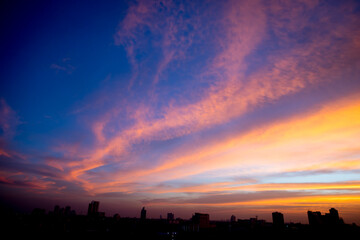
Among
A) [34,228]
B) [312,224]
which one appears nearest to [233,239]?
[312,224]

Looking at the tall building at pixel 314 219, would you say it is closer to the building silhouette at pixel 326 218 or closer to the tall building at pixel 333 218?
the building silhouette at pixel 326 218

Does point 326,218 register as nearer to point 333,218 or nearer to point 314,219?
point 314,219

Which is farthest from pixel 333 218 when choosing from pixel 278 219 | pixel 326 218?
pixel 278 219

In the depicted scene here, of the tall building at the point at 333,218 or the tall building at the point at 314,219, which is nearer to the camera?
the tall building at the point at 333,218

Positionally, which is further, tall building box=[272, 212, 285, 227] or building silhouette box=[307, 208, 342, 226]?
tall building box=[272, 212, 285, 227]

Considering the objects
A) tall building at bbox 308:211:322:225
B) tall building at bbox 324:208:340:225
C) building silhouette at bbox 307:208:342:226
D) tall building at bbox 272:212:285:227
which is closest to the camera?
tall building at bbox 324:208:340:225

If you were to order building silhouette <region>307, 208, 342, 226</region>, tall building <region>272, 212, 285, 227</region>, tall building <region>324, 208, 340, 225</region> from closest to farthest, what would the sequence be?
tall building <region>324, 208, 340, 225</region>, building silhouette <region>307, 208, 342, 226</region>, tall building <region>272, 212, 285, 227</region>

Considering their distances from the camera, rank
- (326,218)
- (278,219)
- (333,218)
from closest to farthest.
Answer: (333,218) < (326,218) < (278,219)

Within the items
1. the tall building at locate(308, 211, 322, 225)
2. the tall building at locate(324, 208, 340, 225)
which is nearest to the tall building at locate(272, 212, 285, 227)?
the tall building at locate(308, 211, 322, 225)

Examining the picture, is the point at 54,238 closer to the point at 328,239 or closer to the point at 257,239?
the point at 257,239

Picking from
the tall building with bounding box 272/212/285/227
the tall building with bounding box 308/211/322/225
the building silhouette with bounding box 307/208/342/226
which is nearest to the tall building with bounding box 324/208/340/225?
the building silhouette with bounding box 307/208/342/226

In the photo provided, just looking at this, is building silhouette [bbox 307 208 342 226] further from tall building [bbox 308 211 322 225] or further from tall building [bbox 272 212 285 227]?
tall building [bbox 272 212 285 227]

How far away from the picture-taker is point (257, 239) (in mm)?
131875

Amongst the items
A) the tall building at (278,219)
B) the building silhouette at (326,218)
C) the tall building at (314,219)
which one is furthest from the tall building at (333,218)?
the tall building at (278,219)
